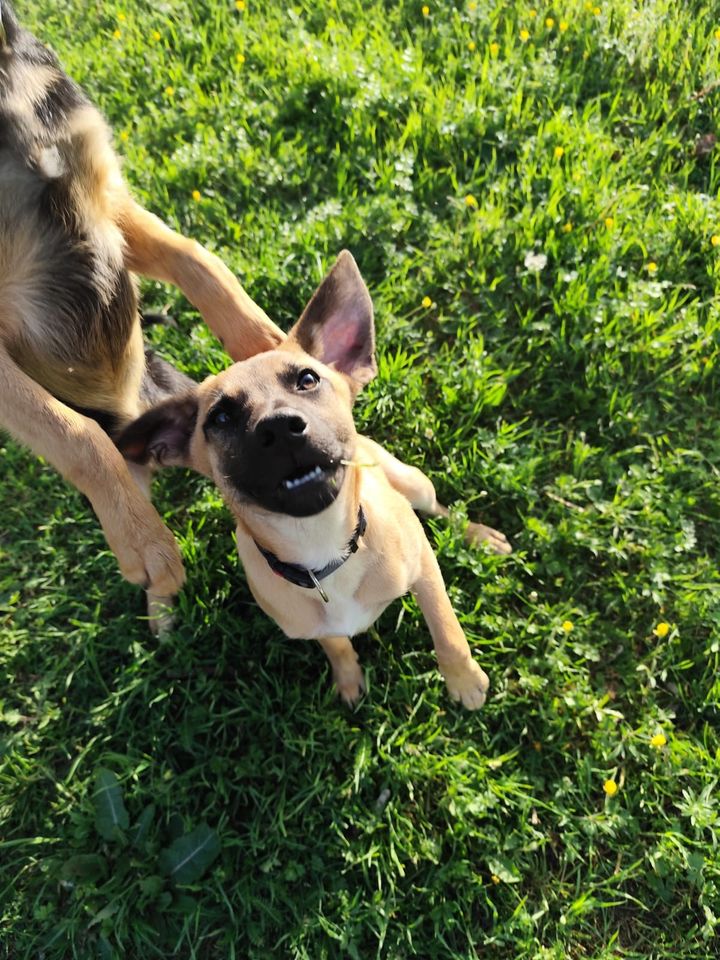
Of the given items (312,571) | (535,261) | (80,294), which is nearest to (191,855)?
(312,571)

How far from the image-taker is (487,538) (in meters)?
3.31

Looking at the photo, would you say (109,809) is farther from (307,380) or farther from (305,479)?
(307,380)

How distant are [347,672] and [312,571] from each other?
0.77 m

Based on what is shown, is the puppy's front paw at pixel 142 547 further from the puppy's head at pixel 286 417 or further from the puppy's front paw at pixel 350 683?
the puppy's front paw at pixel 350 683

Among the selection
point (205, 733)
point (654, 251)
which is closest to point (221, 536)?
point (205, 733)

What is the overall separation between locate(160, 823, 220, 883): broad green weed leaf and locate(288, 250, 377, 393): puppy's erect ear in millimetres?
1889

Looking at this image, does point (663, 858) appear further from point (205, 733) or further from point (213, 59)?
point (213, 59)

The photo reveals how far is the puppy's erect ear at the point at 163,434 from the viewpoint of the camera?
8.04 feet

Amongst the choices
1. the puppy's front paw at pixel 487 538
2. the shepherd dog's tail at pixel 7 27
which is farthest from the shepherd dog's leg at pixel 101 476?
the puppy's front paw at pixel 487 538

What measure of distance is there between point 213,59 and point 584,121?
2477 mm

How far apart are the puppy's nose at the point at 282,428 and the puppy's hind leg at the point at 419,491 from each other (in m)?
0.82

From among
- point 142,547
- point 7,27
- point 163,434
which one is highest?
point 7,27

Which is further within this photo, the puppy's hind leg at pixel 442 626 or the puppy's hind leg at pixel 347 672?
the puppy's hind leg at pixel 347 672

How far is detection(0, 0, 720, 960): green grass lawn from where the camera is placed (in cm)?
280
